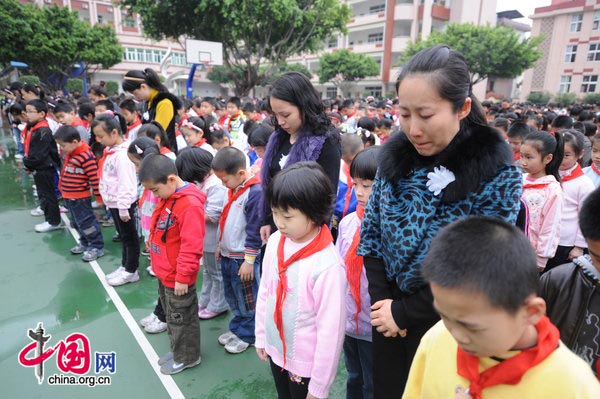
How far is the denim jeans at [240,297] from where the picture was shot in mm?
2654

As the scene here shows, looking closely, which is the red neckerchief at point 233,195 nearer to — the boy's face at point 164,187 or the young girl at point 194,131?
the boy's face at point 164,187

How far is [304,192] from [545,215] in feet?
6.54

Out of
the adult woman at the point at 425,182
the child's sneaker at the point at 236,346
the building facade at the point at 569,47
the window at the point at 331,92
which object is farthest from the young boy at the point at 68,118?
the building facade at the point at 569,47

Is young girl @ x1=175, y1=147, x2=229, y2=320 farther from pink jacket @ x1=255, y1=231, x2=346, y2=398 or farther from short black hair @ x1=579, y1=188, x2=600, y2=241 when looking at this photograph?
short black hair @ x1=579, y1=188, x2=600, y2=241

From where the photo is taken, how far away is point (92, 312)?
3.22 m

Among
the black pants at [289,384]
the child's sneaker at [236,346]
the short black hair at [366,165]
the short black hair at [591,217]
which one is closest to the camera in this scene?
the short black hair at [591,217]

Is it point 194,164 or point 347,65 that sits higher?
point 347,65

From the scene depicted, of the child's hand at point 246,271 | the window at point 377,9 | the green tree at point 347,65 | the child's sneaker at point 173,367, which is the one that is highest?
the window at point 377,9

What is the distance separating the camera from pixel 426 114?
1140 millimetres

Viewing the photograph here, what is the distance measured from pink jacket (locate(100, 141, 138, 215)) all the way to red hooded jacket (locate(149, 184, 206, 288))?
4.40 ft

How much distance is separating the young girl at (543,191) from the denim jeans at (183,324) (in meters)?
2.41

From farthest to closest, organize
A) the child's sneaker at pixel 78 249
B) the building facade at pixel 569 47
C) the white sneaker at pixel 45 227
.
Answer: the building facade at pixel 569 47 → the white sneaker at pixel 45 227 → the child's sneaker at pixel 78 249

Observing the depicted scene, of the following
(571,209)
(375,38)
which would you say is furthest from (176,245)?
(375,38)

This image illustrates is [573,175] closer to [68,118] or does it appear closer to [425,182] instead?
[425,182]
